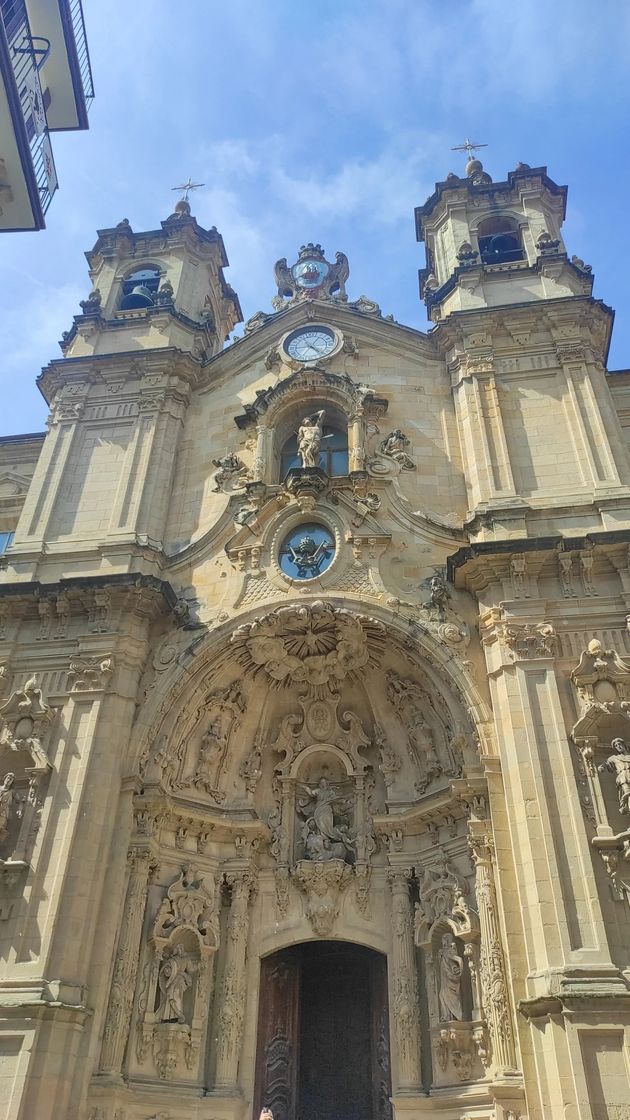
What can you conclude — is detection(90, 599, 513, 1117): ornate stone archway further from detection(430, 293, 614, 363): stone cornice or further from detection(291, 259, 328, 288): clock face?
detection(291, 259, 328, 288): clock face

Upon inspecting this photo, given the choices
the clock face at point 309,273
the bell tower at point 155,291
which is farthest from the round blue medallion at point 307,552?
the clock face at point 309,273

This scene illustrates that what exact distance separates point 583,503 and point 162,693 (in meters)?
8.02

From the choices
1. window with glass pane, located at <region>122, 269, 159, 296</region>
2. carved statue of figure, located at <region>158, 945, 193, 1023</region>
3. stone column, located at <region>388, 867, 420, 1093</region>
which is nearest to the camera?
stone column, located at <region>388, 867, 420, 1093</region>

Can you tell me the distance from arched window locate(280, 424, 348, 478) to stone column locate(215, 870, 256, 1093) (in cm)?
Answer: 822

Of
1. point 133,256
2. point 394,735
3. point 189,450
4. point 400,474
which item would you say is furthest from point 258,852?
point 133,256

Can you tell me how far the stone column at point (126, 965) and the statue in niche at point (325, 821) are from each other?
2.84m

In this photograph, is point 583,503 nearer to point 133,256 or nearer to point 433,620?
point 433,620

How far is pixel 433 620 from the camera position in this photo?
1370 cm

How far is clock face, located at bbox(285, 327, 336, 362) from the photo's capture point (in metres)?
18.9

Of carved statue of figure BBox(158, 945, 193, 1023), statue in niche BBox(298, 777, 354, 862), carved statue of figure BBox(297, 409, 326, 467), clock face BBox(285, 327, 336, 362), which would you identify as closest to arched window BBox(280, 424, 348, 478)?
carved statue of figure BBox(297, 409, 326, 467)

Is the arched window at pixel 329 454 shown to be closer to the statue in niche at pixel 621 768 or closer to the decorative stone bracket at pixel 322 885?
the decorative stone bracket at pixel 322 885

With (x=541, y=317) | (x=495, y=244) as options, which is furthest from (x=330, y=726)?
(x=495, y=244)

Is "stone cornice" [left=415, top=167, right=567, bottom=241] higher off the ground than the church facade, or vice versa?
"stone cornice" [left=415, top=167, right=567, bottom=241]

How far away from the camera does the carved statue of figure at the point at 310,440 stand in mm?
16141
